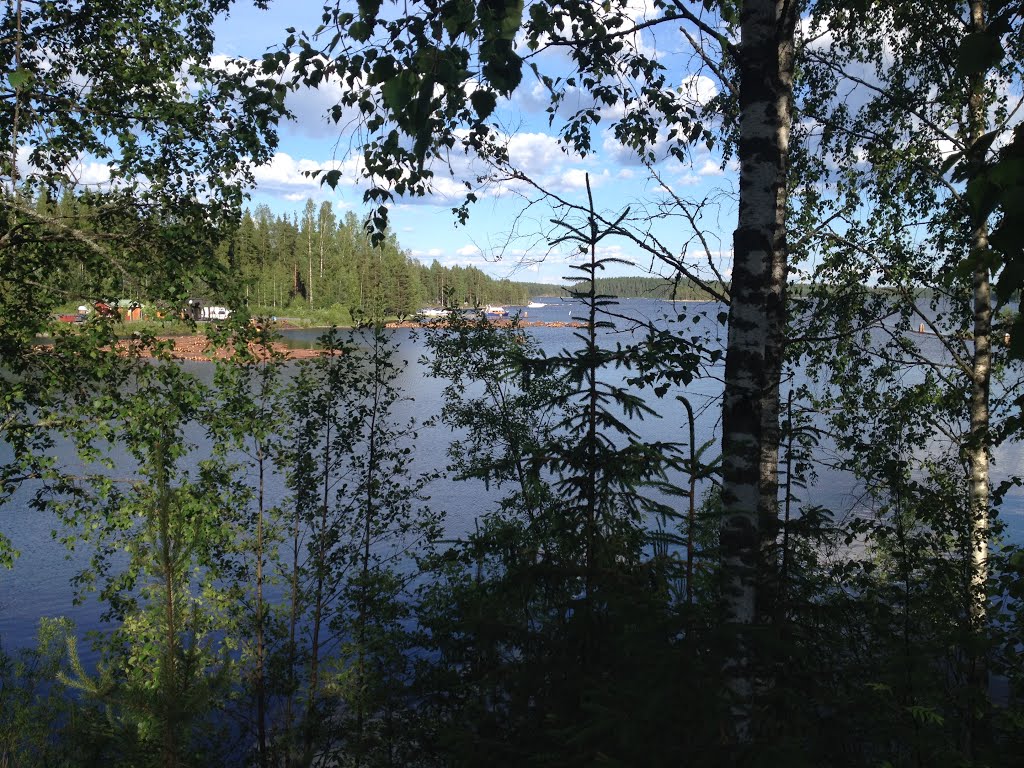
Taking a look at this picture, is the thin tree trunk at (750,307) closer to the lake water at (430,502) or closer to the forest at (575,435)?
the forest at (575,435)

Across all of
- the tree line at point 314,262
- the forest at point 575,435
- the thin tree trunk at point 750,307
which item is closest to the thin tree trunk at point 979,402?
the forest at point 575,435

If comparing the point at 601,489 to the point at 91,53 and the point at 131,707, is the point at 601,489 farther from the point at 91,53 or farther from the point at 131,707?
the point at 91,53

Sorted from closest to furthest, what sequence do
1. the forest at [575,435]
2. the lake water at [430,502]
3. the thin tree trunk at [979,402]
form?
the forest at [575,435]
the thin tree trunk at [979,402]
the lake water at [430,502]

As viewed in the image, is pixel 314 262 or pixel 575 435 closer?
pixel 575 435

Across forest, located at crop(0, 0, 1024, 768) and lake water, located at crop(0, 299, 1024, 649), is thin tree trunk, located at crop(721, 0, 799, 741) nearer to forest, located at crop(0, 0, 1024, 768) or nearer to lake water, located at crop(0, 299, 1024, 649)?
forest, located at crop(0, 0, 1024, 768)

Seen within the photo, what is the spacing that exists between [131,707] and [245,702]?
720 cm

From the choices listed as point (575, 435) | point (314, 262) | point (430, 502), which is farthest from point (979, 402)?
point (314, 262)

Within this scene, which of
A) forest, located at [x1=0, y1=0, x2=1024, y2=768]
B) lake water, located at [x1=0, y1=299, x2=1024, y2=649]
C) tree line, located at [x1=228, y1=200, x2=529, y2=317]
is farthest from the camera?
tree line, located at [x1=228, y1=200, x2=529, y2=317]

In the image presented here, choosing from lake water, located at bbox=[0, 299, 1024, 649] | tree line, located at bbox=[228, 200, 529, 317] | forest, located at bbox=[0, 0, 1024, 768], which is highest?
tree line, located at bbox=[228, 200, 529, 317]

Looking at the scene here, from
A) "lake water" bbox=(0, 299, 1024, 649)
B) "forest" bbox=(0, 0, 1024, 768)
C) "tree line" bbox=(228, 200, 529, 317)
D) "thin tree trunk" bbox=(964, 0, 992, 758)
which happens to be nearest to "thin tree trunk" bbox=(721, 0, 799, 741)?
"forest" bbox=(0, 0, 1024, 768)

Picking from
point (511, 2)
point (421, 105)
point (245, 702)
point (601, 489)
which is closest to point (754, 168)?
point (511, 2)

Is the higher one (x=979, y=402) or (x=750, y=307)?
(x=750, y=307)

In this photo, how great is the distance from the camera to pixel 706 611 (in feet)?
14.6

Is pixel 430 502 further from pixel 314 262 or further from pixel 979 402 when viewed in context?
pixel 314 262
